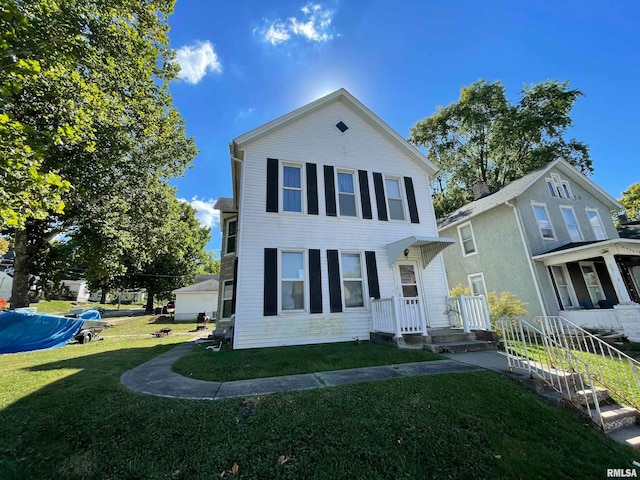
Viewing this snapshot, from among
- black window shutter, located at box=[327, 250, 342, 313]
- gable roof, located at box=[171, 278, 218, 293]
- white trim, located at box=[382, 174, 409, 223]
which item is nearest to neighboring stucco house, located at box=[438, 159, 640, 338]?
white trim, located at box=[382, 174, 409, 223]

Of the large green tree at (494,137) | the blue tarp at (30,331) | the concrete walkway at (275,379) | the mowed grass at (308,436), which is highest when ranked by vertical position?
the large green tree at (494,137)

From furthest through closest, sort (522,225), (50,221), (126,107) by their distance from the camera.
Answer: (50,221), (522,225), (126,107)

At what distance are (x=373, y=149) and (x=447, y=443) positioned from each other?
32.8 feet

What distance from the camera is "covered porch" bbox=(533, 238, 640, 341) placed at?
9.72 metres

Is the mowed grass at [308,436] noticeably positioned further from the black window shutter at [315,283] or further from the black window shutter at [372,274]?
the black window shutter at [372,274]

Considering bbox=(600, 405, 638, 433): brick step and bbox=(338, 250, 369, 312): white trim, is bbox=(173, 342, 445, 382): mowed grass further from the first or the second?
bbox=(600, 405, 638, 433): brick step

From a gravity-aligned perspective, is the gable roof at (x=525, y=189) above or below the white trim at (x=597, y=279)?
above

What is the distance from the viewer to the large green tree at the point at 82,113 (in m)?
5.44

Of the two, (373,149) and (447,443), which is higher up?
(373,149)

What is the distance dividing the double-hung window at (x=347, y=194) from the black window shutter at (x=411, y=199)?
2.38m

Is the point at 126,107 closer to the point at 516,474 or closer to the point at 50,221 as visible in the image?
the point at 50,221

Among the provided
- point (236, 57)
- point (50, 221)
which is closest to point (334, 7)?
point (236, 57)

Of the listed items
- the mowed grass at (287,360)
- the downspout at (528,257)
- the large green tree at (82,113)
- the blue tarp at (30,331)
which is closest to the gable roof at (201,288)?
the large green tree at (82,113)

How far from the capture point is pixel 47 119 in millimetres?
9180
